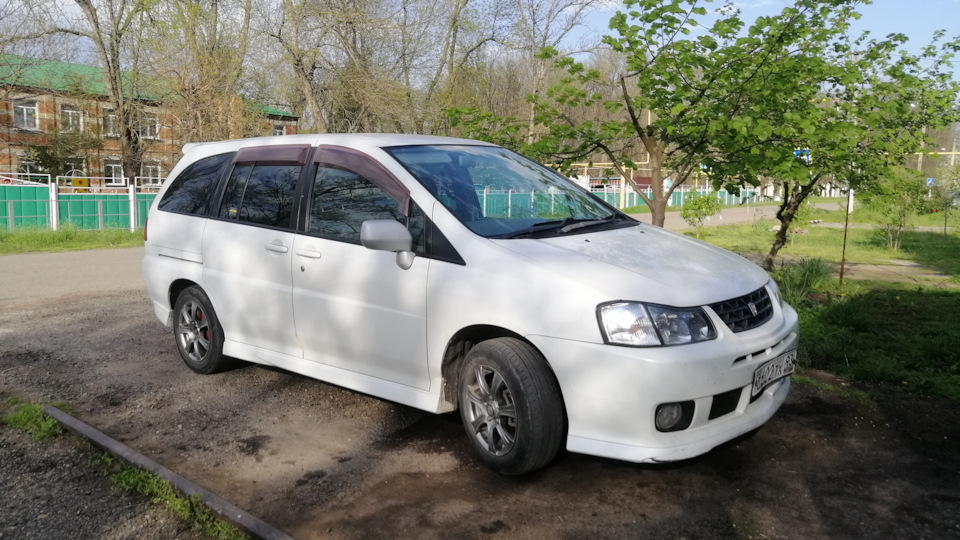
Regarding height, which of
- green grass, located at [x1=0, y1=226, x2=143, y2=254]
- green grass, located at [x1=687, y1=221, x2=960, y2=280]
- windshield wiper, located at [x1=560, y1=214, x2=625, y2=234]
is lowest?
green grass, located at [x1=0, y1=226, x2=143, y2=254]

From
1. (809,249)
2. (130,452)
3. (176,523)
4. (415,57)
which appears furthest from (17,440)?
(415,57)

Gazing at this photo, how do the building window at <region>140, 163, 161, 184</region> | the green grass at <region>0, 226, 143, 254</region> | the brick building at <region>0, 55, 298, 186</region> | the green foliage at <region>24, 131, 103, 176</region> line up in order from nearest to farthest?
the green grass at <region>0, 226, 143, 254</region> → the brick building at <region>0, 55, 298, 186</region> → the building window at <region>140, 163, 161, 184</region> → the green foliage at <region>24, 131, 103, 176</region>

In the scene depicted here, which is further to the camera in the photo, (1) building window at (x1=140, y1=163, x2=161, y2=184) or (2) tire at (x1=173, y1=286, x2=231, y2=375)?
(1) building window at (x1=140, y1=163, x2=161, y2=184)

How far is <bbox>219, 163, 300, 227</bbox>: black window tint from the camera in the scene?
16.5 feet

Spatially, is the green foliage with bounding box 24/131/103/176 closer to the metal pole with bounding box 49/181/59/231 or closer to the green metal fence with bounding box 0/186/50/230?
the green metal fence with bounding box 0/186/50/230

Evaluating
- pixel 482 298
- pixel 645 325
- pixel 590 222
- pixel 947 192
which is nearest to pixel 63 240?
pixel 590 222

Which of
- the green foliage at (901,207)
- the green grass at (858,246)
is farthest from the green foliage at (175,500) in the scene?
the green foliage at (901,207)

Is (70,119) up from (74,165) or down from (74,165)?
up

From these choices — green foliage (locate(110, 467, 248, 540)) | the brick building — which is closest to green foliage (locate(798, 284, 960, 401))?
green foliage (locate(110, 467, 248, 540))

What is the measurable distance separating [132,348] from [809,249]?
1465 cm

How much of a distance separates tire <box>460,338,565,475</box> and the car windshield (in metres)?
0.69

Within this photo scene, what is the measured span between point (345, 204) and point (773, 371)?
2.59m

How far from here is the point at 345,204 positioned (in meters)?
4.68

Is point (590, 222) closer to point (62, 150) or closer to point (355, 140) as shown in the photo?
point (355, 140)
